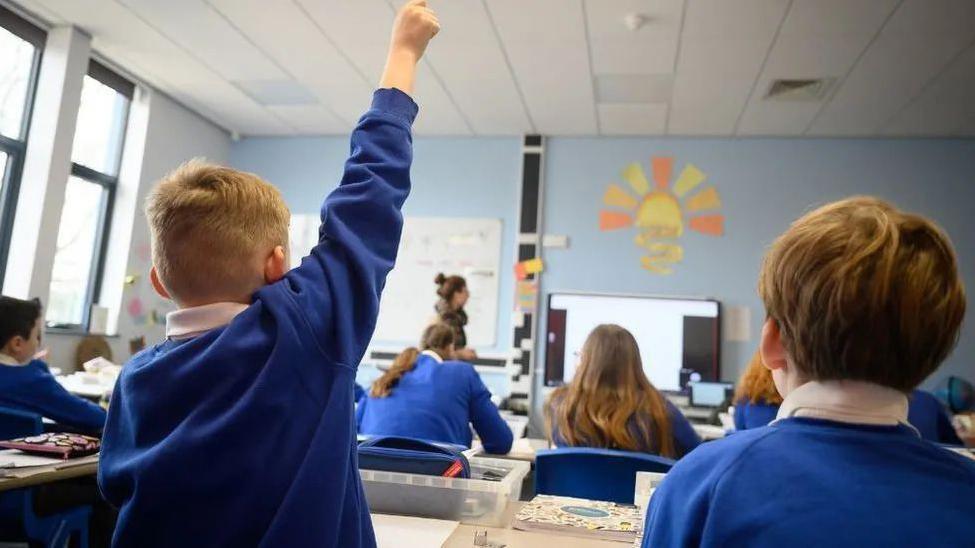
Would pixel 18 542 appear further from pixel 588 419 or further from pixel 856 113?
pixel 856 113

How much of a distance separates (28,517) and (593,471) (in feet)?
5.35

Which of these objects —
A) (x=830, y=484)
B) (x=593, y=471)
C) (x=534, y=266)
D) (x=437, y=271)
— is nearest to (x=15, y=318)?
(x=593, y=471)

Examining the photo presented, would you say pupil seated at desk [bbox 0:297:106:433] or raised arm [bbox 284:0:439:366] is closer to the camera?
raised arm [bbox 284:0:439:366]

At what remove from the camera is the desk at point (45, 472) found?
146 cm

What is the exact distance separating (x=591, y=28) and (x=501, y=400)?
104 inches

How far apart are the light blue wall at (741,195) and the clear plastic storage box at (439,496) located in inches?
159

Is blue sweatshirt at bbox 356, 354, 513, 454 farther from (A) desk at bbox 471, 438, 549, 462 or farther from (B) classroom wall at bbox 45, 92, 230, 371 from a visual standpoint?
(B) classroom wall at bbox 45, 92, 230, 371

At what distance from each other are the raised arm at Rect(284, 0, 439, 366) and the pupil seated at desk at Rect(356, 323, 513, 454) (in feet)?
5.71

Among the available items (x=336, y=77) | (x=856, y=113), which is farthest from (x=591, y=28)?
(x=856, y=113)

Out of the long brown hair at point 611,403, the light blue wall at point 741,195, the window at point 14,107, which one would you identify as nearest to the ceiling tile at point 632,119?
the light blue wall at point 741,195

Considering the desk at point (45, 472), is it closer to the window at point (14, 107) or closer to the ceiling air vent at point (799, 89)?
the window at point (14, 107)

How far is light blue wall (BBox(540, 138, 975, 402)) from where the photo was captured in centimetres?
497

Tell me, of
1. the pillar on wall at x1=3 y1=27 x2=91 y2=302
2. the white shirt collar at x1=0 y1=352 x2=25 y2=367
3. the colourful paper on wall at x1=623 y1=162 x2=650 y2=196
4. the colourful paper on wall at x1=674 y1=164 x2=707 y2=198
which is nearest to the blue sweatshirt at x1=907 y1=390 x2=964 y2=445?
the colourful paper on wall at x1=674 y1=164 x2=707 y2=198

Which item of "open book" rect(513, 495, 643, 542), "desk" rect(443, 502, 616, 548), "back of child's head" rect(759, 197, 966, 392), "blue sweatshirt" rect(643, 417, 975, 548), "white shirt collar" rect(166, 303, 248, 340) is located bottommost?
"desk" rect(443, 502, 616, 548)
